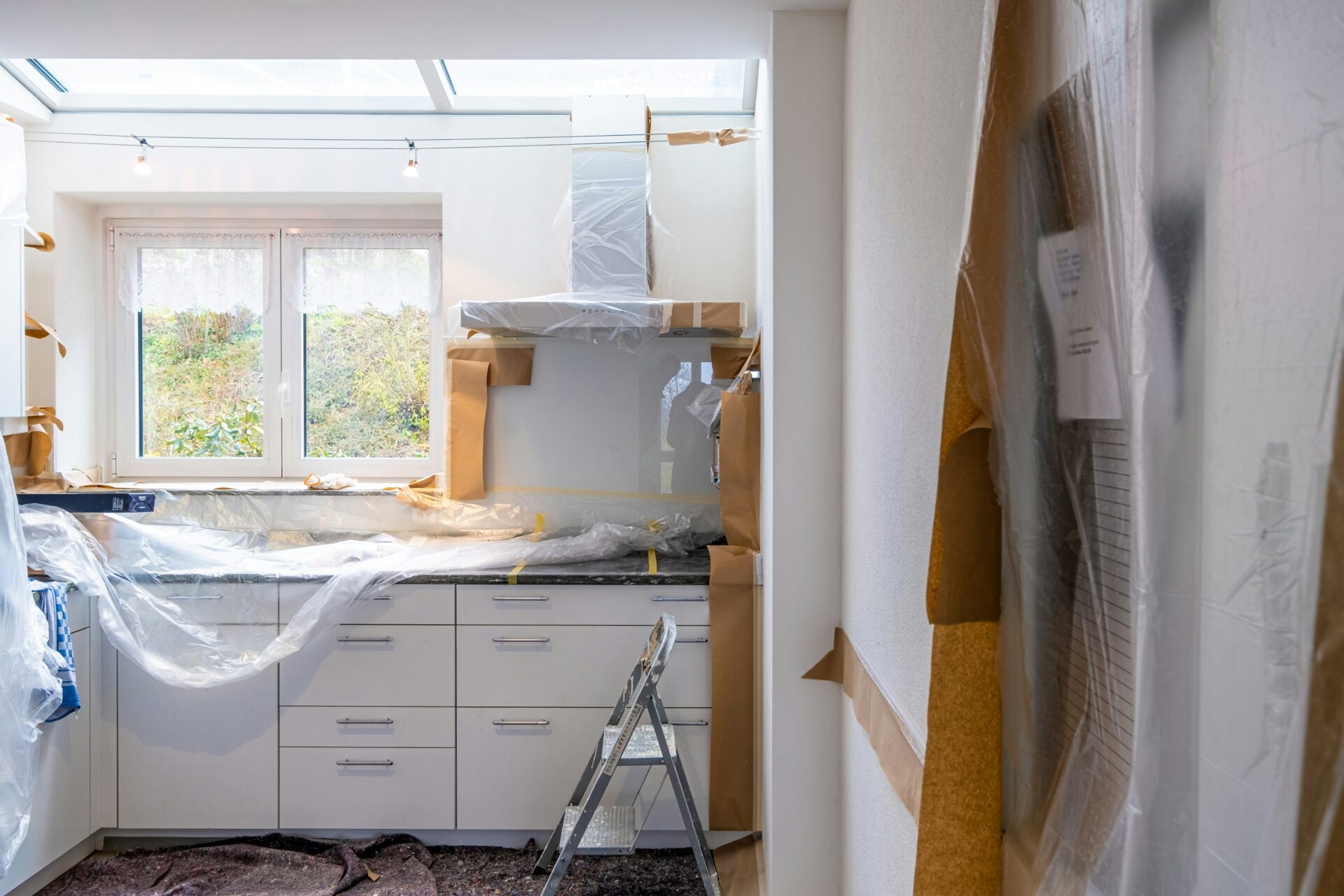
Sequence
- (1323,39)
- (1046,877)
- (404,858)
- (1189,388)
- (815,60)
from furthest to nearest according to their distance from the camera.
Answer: (404,858)
(815,60)
(1046,877)
(1189,388)
(1323,39)

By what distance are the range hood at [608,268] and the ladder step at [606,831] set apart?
1.42m

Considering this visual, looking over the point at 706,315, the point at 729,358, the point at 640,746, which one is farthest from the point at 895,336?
the point at 729,358

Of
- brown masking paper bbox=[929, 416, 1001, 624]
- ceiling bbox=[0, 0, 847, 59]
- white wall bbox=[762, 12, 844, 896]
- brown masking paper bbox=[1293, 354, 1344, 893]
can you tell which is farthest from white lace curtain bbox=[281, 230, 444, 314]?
brown masking paper bbox=[1293, 354, 1344, 893]

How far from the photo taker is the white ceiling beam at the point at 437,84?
262 cm

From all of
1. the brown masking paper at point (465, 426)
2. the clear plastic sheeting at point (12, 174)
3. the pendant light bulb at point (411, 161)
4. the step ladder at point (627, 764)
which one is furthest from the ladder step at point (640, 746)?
the clear plastic sheeting at point (12, 174)

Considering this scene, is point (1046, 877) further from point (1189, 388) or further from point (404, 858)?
point (404, 858)

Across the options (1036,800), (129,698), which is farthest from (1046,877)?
(129,698)

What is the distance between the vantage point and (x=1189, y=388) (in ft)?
1.57

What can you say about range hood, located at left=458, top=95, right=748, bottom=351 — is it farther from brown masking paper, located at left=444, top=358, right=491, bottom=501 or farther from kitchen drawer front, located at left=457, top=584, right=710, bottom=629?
kitchen drawer front, located at left=457, top=584, right=710, bottom=629

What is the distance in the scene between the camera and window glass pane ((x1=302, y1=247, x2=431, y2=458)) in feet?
10.5

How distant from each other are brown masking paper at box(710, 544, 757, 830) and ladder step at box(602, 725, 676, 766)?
0.17 m

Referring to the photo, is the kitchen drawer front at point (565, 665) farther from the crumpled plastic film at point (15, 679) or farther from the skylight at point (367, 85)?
the skylight at point (367, 85)

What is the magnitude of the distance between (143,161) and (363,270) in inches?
32.1

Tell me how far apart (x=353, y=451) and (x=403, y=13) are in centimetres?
177
